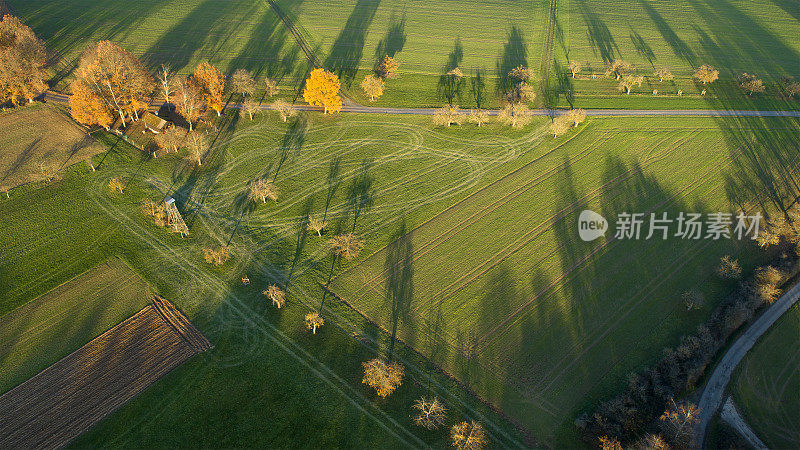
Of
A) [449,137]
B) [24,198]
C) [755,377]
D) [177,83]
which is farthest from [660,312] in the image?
[24,198]

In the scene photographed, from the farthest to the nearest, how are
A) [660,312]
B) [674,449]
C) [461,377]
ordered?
[660,312]
[461,377]
[674,449]

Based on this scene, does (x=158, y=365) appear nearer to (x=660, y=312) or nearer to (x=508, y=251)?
(x=508, y=251)

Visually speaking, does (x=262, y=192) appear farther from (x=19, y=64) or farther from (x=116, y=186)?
(x=19, y=64)

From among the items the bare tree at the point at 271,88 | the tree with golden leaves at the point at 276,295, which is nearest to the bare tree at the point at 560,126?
the bare tree at the point at 271,88

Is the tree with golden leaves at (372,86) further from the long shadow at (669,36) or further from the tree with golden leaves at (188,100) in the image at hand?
the long shadow at (669,36)

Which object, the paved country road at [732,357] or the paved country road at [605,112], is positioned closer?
the paved country road at [732,357]

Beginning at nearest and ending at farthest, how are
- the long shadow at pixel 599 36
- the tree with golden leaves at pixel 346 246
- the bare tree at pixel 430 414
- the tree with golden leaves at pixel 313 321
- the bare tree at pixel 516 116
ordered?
the bare tree at pixel 430 414 → the tree with golden leaves at pixel 313 321 → the tree with golden leaves at pixel 346 246 → the bare tree at pixel 516 116 → the long shadow at pixel 599 36

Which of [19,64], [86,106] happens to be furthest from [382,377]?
[19,64]

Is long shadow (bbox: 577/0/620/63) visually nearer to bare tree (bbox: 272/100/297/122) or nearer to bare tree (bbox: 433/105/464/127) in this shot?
bare tree (bbox: 433/105/464/127)
